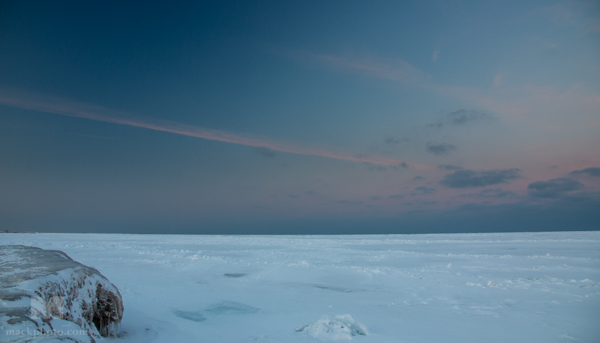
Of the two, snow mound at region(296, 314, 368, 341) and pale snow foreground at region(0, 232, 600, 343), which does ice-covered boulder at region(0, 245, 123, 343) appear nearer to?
pale snow foreground at region(0, 232, 600, 343)

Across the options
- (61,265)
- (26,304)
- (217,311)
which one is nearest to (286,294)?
(217,311)

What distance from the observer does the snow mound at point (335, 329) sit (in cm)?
445

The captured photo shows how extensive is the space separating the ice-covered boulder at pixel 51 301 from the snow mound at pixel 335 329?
105 inches

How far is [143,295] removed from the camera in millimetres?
6859

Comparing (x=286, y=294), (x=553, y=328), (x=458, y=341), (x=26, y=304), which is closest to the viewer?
(x=26, y=304)

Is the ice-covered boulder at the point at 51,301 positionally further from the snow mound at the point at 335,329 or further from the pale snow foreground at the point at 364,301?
the snow mound at the point at 335,329

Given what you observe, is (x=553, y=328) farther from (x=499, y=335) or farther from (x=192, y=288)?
(x=192, y=288)

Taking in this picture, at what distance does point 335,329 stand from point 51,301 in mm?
3438

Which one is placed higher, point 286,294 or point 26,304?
point 26,304

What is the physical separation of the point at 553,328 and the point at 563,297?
251 centimetres

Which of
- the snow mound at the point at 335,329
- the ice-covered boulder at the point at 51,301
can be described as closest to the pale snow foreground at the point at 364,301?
the snow mound at the point at 335,329

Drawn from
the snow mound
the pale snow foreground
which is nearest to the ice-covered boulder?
the pale snow foreground

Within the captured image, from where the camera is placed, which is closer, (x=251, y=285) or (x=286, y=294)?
(x=286, y=294)

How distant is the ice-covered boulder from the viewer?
8.71 feet
